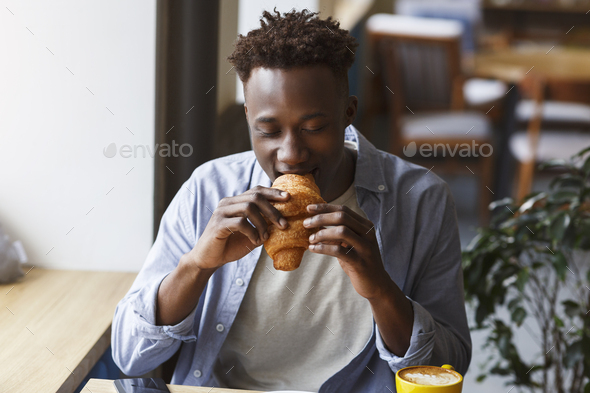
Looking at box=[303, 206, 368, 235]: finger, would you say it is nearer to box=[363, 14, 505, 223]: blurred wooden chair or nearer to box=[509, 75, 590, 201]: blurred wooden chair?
box=[509, 75, 590, 201]: blurred wooden chair

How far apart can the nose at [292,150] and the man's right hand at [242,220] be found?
80mm

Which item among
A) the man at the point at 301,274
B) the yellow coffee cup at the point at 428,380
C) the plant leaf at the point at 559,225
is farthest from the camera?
the plant leaf at the point at 559,225

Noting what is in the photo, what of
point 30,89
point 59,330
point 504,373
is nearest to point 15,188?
point 30,89

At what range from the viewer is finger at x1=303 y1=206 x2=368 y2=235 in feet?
2.82

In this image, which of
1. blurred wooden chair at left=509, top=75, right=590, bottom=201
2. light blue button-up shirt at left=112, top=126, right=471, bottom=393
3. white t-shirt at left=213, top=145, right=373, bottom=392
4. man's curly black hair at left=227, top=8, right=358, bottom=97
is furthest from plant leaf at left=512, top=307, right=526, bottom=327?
blurred wooden chair at left=509, top=75, right=590, bottom=201

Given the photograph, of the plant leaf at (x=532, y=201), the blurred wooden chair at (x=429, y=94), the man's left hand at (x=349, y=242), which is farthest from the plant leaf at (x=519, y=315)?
the blurred wooden chair at (x=429, y=94)

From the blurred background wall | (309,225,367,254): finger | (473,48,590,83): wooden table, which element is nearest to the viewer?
(309,225,367,254): finger

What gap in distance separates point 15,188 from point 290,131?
73cm

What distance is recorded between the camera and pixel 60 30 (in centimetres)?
128

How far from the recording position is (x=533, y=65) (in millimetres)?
3672

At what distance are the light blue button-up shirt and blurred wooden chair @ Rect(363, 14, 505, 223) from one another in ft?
7.73

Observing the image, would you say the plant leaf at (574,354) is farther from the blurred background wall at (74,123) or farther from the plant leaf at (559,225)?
the blurred background wall at (74,123)

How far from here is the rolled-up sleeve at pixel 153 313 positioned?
3.40 ft
